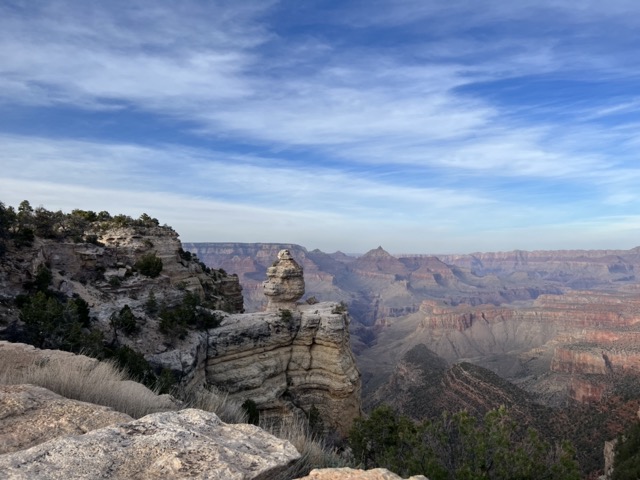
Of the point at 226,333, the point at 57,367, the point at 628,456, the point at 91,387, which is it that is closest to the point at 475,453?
the point at 91,387

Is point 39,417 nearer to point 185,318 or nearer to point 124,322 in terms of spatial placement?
point 124,322

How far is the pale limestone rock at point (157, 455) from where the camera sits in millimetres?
3295

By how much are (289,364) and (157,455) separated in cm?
2181

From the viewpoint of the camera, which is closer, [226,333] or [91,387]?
[91,387]

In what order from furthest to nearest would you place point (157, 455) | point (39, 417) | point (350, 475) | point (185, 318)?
point (185, 318) < point (39, 417) < point (157, 455) < point (350, 475)

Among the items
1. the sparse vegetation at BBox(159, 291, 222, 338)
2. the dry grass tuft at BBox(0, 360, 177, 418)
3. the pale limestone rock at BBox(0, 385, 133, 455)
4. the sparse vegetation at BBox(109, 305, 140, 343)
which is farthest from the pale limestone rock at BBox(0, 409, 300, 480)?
the sparse vegetation at BBox(159, 291, 222, 338)

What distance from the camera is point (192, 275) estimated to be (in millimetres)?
31438

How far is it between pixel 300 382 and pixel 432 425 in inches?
618

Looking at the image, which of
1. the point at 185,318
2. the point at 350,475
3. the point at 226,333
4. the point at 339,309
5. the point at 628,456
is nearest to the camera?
the point at 350,475

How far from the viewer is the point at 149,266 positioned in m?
26.0

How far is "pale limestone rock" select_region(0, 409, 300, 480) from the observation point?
3295 millimetres

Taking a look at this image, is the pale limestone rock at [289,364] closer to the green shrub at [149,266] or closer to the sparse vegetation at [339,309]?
the sparse vegetation at [339,309]

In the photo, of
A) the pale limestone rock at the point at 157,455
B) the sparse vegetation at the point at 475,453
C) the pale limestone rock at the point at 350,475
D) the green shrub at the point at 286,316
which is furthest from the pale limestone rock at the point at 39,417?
the green shrub at the point at 286,316

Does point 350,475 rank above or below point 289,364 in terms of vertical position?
above
